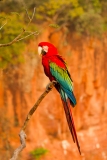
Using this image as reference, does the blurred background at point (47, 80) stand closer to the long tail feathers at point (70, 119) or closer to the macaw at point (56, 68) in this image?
the macaw at point (56, 68)

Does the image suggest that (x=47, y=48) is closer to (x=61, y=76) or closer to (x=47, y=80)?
(x=61, y=76)

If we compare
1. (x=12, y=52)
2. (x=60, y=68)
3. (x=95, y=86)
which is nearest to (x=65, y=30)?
(x=95, y=86)

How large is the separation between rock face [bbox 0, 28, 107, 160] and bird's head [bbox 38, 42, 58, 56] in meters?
5.90

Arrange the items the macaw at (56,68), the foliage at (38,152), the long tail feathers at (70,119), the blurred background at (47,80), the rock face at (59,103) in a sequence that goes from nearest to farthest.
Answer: the long tail feathers at (70,119) → the macaw at (56,68) → the blurred background at (47,80) → the rock face at (59,103) → the foliage at (38,152)

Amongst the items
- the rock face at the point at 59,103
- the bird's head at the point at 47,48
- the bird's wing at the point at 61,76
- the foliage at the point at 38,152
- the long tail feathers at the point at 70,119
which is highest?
the rock face at the point at 59,103

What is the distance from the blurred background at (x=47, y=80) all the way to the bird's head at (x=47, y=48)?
4.43 meters

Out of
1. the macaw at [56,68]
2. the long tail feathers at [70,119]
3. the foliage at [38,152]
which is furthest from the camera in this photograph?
the foliage at [38,152]

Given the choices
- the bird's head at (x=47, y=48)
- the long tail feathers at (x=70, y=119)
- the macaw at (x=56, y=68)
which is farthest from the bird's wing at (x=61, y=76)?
the long tail feathers at (x=70, y=119)

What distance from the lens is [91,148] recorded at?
40.2 ft

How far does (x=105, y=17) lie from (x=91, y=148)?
4349 millimetres

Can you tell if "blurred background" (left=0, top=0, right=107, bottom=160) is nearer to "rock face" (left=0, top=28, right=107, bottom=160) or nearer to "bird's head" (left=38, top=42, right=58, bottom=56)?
"rock face" (left=0, top=28, right=107, bottom=160)

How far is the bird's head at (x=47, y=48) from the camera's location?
3.64m

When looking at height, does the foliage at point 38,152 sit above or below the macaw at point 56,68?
above

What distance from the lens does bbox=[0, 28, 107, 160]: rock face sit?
33.4 ft
